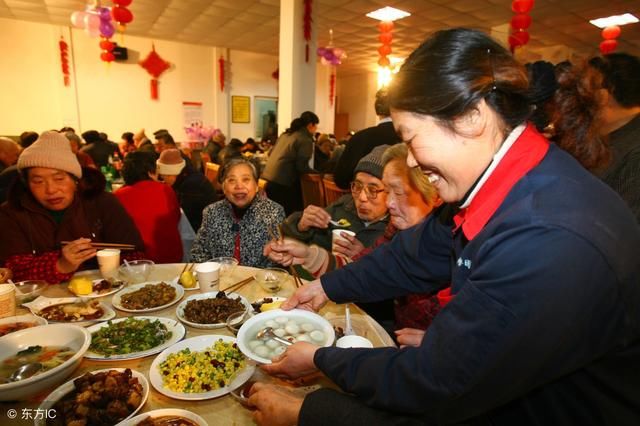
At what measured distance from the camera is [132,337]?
1257 mm

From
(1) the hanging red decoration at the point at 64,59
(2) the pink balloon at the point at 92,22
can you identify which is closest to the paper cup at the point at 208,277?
(2) the pink balloon at the point at 92,22

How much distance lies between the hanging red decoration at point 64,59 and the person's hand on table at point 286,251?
9144 mm

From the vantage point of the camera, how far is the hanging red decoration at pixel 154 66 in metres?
9.22

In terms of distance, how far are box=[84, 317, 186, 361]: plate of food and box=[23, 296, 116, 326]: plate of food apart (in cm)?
8

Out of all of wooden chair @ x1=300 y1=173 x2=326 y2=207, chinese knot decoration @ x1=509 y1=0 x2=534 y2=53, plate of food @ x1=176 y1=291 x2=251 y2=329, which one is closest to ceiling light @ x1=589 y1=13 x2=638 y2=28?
chinese knot decoration @ x1=509 y1=0 x2=534 y2=53

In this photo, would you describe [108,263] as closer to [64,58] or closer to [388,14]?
[388,14]

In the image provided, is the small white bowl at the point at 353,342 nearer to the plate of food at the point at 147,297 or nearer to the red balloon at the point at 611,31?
the plate of food at the point at 147,297

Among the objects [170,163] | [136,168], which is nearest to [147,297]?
[136,168]

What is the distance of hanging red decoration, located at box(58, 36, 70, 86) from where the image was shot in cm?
819

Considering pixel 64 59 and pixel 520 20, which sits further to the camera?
pixel 64 59

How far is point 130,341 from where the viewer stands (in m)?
1.24

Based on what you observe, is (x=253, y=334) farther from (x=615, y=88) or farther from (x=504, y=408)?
(x=615, y=88)

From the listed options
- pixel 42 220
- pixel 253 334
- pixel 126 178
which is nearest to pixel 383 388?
pixel 253 334

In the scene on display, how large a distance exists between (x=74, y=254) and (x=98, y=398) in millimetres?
1017
